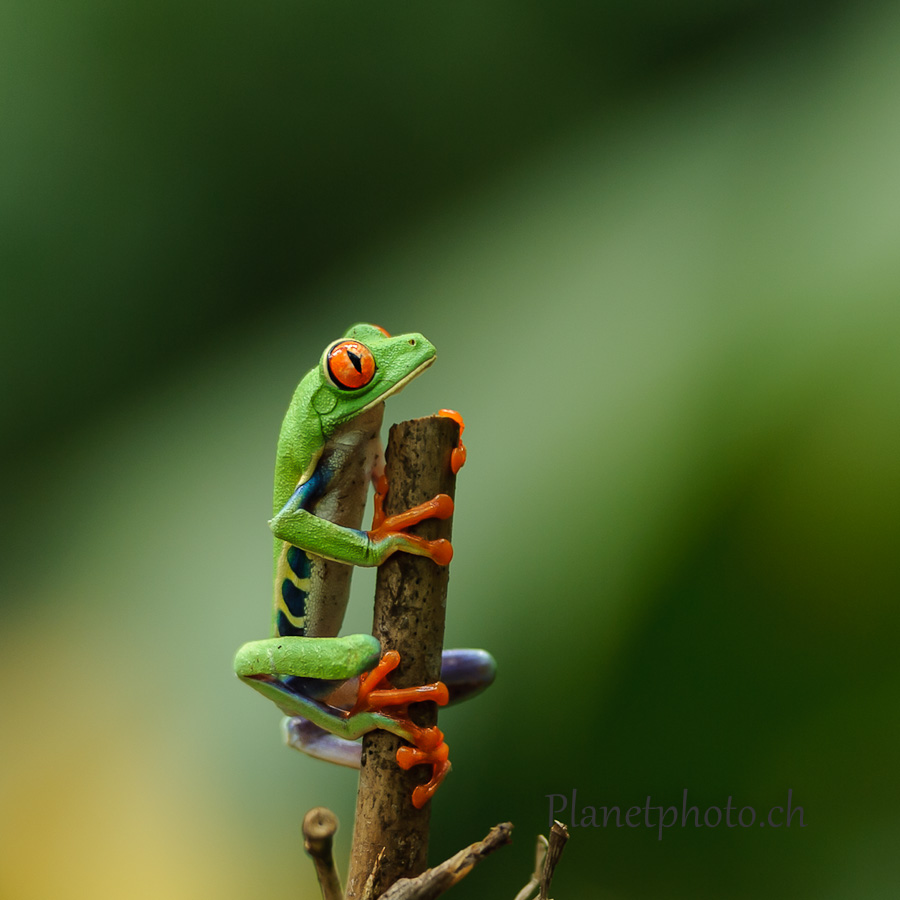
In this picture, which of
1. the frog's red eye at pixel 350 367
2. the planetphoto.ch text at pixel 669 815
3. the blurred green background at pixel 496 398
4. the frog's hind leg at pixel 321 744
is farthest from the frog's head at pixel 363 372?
the planetphoto.ch text at pixel 669 815

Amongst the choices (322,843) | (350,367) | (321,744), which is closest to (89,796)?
(321,744)

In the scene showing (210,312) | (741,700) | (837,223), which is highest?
(837,223)

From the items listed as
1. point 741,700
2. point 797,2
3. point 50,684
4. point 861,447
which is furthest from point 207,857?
point 797,2

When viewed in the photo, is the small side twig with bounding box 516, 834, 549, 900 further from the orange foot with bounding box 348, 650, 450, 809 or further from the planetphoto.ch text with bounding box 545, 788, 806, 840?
the planetphoto.ch text with bounding box 545, 788, 806, 840

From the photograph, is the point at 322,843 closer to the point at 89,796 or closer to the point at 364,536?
the point at 364,536

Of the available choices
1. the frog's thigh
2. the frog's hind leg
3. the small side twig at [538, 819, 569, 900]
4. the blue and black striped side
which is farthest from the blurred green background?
the small side twig at [538, 819, 569, 900]

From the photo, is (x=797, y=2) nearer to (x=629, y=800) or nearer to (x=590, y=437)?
(x=590, y=437)

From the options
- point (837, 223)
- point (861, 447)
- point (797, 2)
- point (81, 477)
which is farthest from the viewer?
point (81, 477)

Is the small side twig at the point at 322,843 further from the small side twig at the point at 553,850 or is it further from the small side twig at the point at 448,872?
the small side twig at the point at 553,850
